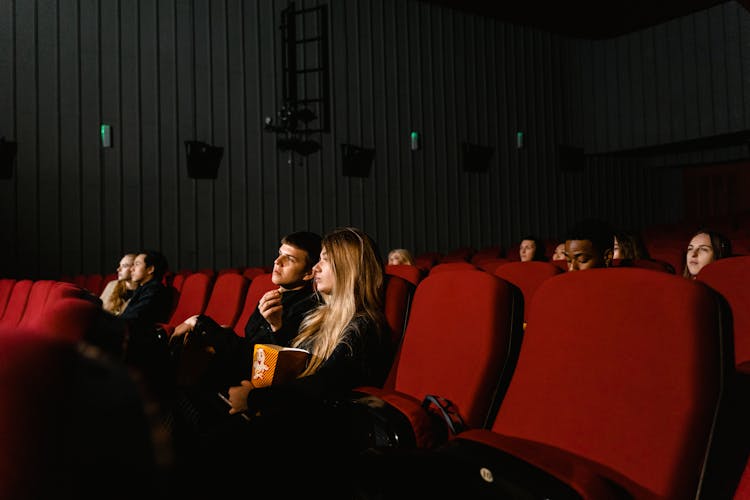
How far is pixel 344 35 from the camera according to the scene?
753cm

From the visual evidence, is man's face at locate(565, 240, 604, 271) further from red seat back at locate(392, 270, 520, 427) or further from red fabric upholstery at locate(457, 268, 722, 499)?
red fabric upholstery at locate(457, 268, 722, 499)

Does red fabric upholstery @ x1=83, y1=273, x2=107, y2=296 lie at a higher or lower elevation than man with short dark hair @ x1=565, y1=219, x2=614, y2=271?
lower

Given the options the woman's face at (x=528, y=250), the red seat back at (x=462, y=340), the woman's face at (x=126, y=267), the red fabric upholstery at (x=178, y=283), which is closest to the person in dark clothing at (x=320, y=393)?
the red seat back at (x=462, y=340)

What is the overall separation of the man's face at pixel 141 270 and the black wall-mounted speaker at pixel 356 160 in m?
4.16

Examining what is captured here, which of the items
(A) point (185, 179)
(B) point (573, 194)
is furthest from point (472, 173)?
(A) point (185, 179)

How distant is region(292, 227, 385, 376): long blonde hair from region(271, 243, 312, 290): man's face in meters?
0.31

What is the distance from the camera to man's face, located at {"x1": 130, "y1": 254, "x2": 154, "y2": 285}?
350cm

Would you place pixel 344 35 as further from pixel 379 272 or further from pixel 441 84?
pixel 379 272

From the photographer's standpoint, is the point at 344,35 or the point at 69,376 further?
the point at 344,35

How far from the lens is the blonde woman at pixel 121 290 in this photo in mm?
3908

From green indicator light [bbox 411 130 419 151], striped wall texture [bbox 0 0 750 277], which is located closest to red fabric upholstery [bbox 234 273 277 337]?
striped wall texture [bbox 0 0 750 277]

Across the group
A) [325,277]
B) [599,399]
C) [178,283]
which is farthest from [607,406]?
[178,283]

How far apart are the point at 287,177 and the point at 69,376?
6963 millimetres

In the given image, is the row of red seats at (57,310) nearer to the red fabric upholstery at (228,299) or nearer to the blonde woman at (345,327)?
the blonde woman at (345,327)
